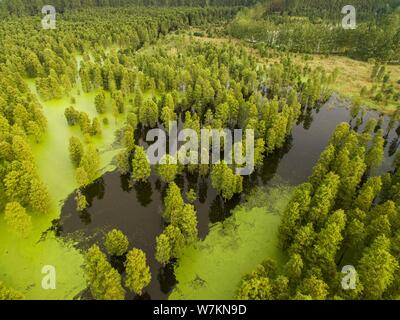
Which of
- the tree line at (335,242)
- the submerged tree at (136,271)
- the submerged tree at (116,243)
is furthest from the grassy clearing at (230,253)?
the submerged tree at (116,243)

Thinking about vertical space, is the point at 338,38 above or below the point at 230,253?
above

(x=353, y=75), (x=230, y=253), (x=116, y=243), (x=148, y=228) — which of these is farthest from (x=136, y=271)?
(x=353, y=75)

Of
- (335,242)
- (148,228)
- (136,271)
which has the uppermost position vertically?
(335,242)

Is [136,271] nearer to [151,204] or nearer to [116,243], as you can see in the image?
[116,243]

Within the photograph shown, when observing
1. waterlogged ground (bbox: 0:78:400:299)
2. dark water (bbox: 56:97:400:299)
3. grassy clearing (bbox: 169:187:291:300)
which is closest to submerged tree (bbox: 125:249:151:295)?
dark water (bbox: 56:97:400:299)
